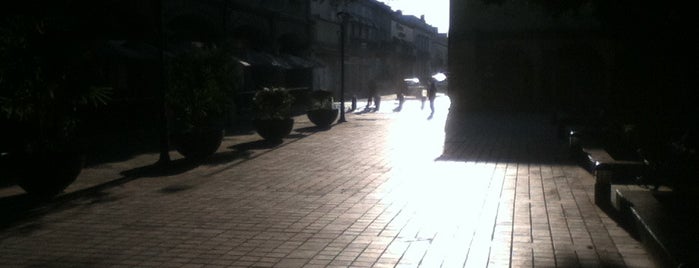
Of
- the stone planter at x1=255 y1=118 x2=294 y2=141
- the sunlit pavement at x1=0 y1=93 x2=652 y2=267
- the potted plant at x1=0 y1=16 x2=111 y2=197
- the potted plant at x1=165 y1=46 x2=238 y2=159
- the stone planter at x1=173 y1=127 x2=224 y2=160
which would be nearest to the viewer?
the sunlit pavement at x1=0 y1=93 x2=652 y2=267

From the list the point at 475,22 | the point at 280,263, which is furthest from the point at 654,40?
the point at 475,22

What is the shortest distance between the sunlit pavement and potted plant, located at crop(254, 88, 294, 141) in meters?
3.65

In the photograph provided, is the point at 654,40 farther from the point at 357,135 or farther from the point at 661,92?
the point at 357,135

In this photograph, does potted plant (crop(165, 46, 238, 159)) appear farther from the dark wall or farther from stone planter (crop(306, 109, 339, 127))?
the dark wall

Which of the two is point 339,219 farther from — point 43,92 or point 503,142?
point 503,142

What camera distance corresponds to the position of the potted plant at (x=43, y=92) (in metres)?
10.1

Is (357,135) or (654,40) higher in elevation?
(654,40)

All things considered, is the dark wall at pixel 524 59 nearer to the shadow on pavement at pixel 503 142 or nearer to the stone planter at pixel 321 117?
the shadow on pavement at pixel 503 142

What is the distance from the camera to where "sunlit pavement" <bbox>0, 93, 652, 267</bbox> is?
6.92m

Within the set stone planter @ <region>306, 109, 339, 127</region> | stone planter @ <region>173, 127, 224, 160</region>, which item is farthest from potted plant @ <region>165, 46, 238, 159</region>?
stone planter @ <region>306, 109, 339, 127</region>

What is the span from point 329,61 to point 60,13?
38229mm

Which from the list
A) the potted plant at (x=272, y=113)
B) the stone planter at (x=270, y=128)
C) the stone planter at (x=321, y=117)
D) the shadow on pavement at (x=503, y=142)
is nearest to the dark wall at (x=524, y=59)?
the shadow on pavement at (x=503, y=142)

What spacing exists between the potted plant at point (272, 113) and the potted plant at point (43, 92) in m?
7.23

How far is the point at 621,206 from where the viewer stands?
27.0ft
